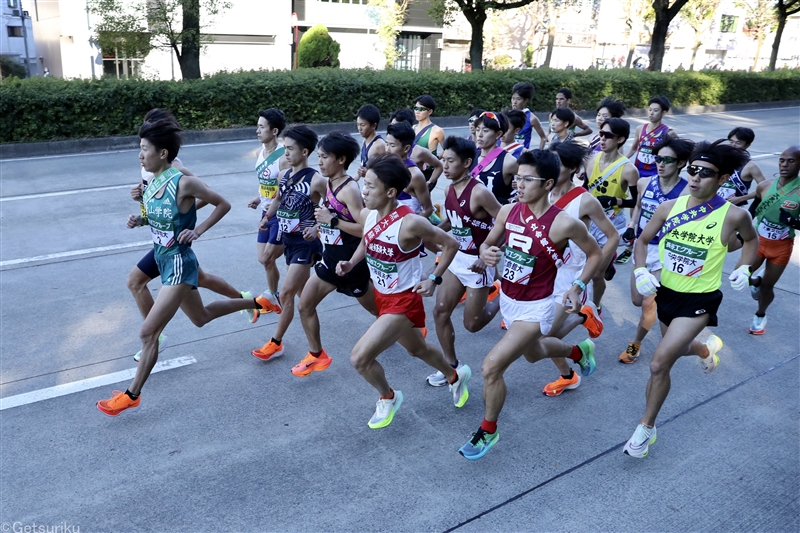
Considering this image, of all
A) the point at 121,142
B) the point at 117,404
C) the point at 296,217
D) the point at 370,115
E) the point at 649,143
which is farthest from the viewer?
the point at 121,142

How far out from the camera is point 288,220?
5.43 metres

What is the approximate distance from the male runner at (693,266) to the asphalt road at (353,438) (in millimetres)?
510

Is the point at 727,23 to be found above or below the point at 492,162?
above

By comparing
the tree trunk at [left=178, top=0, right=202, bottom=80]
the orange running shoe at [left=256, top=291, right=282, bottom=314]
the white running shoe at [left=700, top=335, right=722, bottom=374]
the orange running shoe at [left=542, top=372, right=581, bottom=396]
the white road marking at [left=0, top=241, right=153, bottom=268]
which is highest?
the tree trunk at [left=178, top=0, right=202, bottom=80]

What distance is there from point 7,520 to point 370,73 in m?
16.6

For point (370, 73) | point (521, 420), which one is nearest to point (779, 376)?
point (521, 420)

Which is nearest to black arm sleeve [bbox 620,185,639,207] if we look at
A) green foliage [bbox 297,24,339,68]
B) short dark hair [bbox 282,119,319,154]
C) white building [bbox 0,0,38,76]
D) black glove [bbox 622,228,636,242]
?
black glove [bbox 622,228,636,242]

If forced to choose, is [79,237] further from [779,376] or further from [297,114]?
[297,114]

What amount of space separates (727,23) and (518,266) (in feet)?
224

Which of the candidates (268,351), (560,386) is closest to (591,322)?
(560,386)

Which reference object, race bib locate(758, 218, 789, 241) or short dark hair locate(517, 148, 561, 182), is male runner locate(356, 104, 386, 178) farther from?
race bib locate(758, 218, 789, 241)

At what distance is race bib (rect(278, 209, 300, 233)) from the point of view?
5.41 metres

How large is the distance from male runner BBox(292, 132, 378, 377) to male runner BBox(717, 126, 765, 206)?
12.8 ft

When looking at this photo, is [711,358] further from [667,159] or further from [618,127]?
[618,127]
